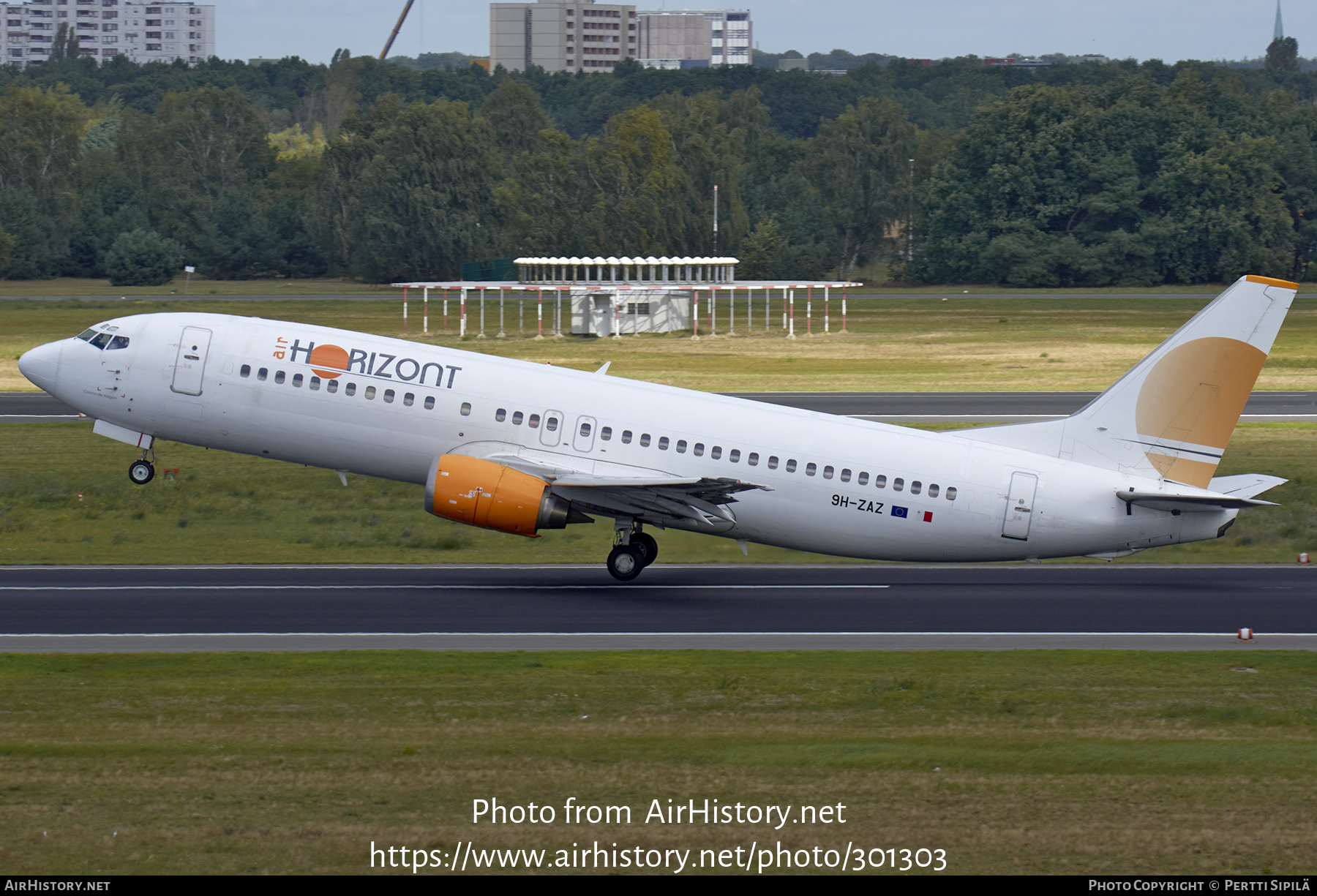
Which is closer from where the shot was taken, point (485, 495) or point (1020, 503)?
point (485, 495)

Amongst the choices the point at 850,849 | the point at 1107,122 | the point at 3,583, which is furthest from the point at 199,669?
the point at 1107,122

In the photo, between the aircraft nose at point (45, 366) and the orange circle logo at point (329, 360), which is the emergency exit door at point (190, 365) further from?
the aircraft nose at point (45, 366)

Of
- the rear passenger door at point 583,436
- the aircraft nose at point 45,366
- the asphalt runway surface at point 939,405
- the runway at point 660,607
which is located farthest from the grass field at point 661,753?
the asphalt runway surface at point 939,405

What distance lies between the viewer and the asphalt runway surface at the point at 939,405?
58406mm

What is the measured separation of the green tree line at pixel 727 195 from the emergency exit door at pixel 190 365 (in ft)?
357

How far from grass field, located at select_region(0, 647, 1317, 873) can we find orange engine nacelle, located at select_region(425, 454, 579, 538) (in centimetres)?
547

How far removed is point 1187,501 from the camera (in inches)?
1173

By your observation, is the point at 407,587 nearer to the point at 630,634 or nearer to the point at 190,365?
the point at 630,634

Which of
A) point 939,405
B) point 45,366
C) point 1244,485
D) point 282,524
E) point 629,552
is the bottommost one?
point 282,524

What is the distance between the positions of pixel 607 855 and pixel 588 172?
14169 cm

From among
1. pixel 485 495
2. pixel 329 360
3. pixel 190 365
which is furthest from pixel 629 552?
pixel 190 365

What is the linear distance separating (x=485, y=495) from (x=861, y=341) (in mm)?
69302

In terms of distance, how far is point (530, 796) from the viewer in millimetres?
16781

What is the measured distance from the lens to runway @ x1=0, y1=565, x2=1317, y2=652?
87.1 feet
